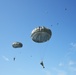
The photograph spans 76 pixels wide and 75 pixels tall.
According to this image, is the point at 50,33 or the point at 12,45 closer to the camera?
the point at 50,33

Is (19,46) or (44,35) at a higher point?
(19,46)

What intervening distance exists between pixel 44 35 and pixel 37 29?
189 centimetres

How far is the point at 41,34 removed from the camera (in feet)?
126

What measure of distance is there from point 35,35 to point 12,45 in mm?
12095

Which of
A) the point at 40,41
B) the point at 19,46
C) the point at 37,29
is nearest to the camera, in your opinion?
the point at 37,29

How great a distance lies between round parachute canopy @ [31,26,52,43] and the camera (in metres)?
37.9

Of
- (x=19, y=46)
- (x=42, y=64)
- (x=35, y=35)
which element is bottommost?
(x=42, y=64)

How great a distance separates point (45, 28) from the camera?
3834 cm

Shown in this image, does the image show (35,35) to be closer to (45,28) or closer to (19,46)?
(45,28)

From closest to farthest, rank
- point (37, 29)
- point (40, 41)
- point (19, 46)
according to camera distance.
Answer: point (37, 29), point (40, 41), point (19, 46)

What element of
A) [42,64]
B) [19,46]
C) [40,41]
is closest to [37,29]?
[40,41]

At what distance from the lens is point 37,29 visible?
125 ft

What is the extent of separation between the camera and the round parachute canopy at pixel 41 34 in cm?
3787

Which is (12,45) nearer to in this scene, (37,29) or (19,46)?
(19,46)
